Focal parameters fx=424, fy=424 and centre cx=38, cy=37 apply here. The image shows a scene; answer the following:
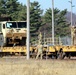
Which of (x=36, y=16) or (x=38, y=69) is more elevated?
(x=36, y=16)

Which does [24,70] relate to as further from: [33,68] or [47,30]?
[47,30]

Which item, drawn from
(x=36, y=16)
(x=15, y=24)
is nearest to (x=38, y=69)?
(x=15, y=24)

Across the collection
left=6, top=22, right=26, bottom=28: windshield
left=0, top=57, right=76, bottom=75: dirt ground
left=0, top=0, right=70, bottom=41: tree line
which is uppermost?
left=0, top=0, right=70, bottom=41: tree line

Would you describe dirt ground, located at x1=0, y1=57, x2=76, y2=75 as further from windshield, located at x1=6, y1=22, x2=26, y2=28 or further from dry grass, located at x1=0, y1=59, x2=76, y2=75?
windshield, located at x1=6, y1=22, x2=26, y2=28

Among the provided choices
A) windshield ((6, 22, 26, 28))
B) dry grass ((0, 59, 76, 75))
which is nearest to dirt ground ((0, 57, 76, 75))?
dry grass ((0, 59, 76, 75))

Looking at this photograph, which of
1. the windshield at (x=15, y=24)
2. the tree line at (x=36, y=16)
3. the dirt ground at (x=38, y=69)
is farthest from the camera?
the tree line at (x=36, y=16)

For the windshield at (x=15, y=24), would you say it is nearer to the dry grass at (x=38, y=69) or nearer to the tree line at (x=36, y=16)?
the dry grass at (x=38, y=69)

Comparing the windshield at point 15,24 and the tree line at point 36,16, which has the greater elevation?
the tree line at point 36,16

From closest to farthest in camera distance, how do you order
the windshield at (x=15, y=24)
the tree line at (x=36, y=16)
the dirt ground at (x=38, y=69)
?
the dirt ground at (x=38, y=69)
the windshield at (x=15, y=24)
the tree line at (x=36, y=16)

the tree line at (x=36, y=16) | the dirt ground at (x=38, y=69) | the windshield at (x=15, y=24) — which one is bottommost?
the dirt ground at (x=38, y=69)

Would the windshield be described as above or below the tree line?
below

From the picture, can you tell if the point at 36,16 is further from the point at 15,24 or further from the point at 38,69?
the point at 38,69

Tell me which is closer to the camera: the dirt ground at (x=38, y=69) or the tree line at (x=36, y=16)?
the dirt ground at (x=38, y=69)

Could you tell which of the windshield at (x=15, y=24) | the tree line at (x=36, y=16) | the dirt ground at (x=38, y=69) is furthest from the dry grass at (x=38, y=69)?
the tree line at (x=36, y=16)
